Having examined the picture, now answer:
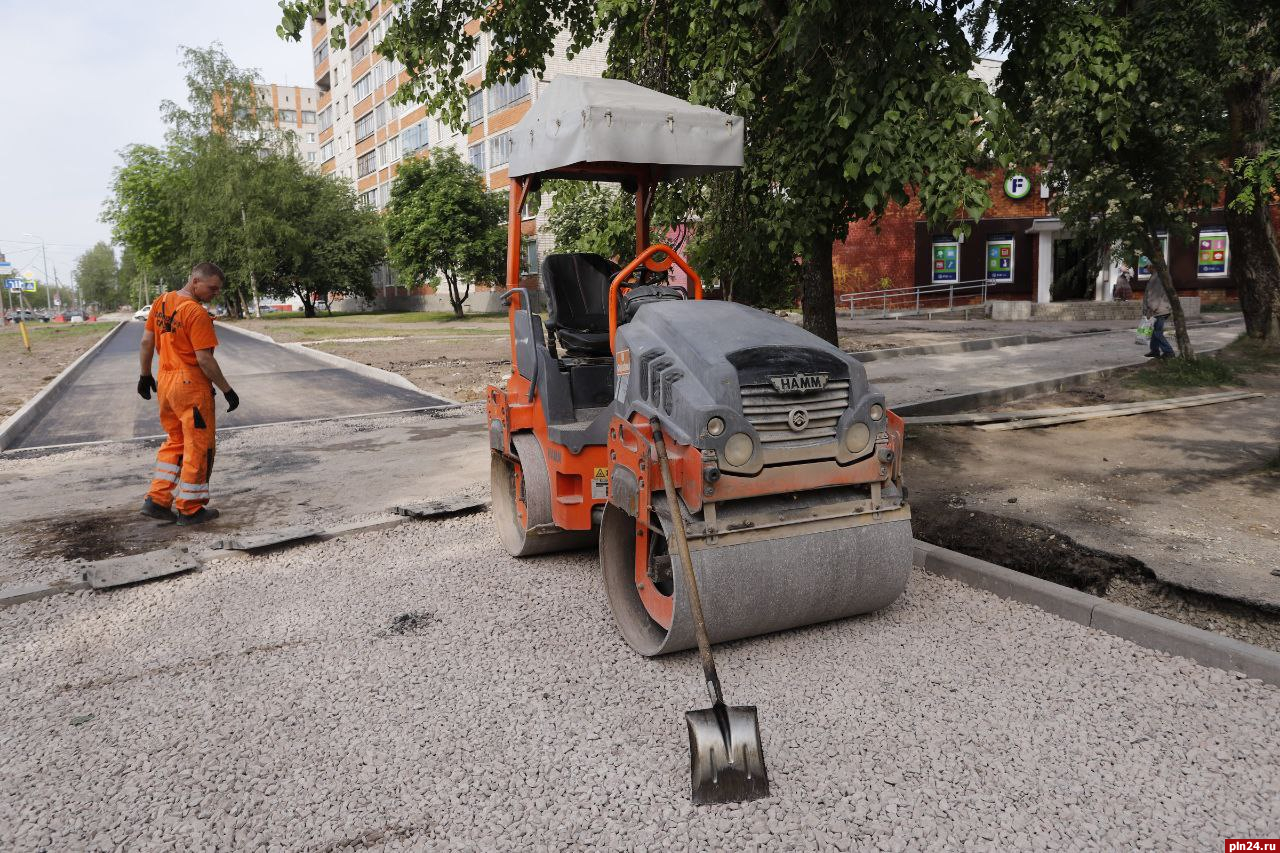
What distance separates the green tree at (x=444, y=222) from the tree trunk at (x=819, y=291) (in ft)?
100

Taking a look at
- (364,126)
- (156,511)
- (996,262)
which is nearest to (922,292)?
(996,262)

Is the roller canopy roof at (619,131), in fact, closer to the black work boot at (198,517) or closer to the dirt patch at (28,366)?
the black work boot at (198,517)

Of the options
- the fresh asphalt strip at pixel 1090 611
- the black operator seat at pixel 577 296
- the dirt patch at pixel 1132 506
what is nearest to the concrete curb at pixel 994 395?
the dirt patch at pixel 1132 506

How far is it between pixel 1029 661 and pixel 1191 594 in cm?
137

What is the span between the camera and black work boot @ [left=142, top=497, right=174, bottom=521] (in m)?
6.64

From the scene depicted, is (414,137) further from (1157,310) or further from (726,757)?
(726,757)

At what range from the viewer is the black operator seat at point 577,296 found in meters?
5.26

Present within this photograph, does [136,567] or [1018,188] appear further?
[1018,188]

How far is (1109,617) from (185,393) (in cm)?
608

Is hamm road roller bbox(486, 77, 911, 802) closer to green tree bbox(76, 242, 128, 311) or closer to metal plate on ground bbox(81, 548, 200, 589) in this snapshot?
metal plate on ground bbox(81, 548, 200, 589)

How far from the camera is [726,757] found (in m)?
2.99

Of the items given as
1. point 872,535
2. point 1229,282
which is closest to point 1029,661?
point 872,535

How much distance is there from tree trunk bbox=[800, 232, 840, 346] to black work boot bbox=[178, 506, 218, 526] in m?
5.41

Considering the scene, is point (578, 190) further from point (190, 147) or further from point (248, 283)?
point (190, 147)
